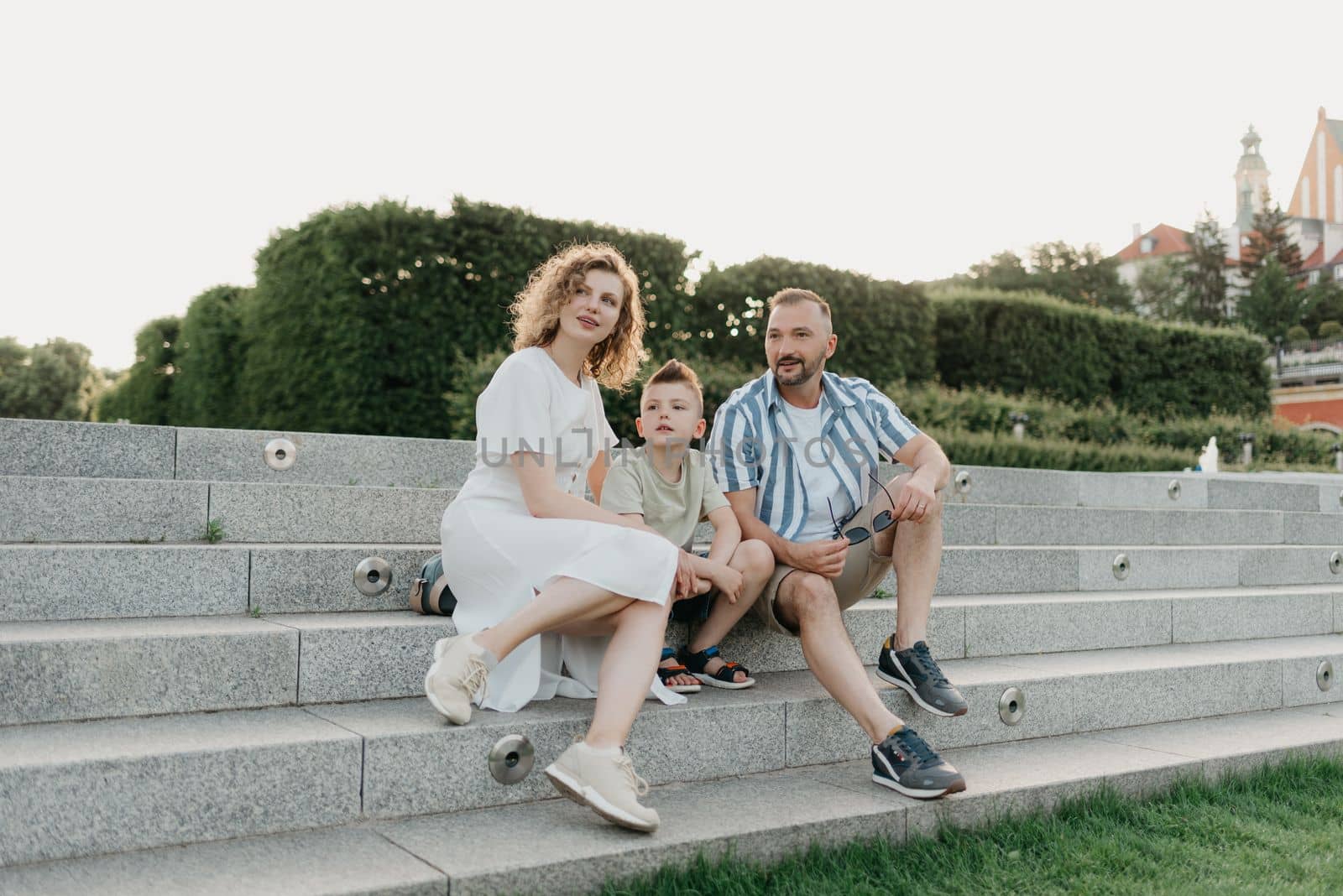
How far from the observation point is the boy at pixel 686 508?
3.42 meters

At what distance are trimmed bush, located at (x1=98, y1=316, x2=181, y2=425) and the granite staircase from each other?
26.3 ft

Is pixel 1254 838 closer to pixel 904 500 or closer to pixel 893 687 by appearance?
pixel 893 687

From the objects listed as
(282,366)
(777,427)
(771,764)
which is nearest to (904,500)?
(777,427)

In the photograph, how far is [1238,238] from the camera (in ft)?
223

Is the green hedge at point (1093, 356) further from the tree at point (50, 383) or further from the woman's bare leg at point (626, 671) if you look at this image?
the tree at point (50, 383)

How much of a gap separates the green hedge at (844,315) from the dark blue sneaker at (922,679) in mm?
6097

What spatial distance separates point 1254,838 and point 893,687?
1.14m

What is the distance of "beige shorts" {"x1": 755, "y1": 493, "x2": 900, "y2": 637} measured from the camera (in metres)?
3.47

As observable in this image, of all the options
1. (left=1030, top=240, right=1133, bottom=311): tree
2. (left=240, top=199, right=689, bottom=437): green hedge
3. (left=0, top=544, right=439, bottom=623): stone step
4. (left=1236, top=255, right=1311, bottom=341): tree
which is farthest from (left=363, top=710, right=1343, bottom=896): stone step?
(left=1236, top=255, right=1311, bottom=341): tree

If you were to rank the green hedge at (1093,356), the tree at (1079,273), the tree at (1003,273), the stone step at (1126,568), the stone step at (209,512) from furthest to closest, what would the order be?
the tree at (1079,273) → the tree at (1003,273) → the green hedge at (1093,356) → the stone step at (1126,568) → the stone step at (209,512)

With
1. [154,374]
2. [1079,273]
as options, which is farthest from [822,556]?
[1079,273]

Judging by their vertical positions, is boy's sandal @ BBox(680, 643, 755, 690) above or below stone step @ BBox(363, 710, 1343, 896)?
above

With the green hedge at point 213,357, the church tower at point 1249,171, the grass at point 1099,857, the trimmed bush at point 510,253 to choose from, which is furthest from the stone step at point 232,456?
the church tower at point 1249,171

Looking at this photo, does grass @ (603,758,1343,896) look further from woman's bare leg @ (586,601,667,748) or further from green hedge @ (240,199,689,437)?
green hedge @ (240,199,689,437)
